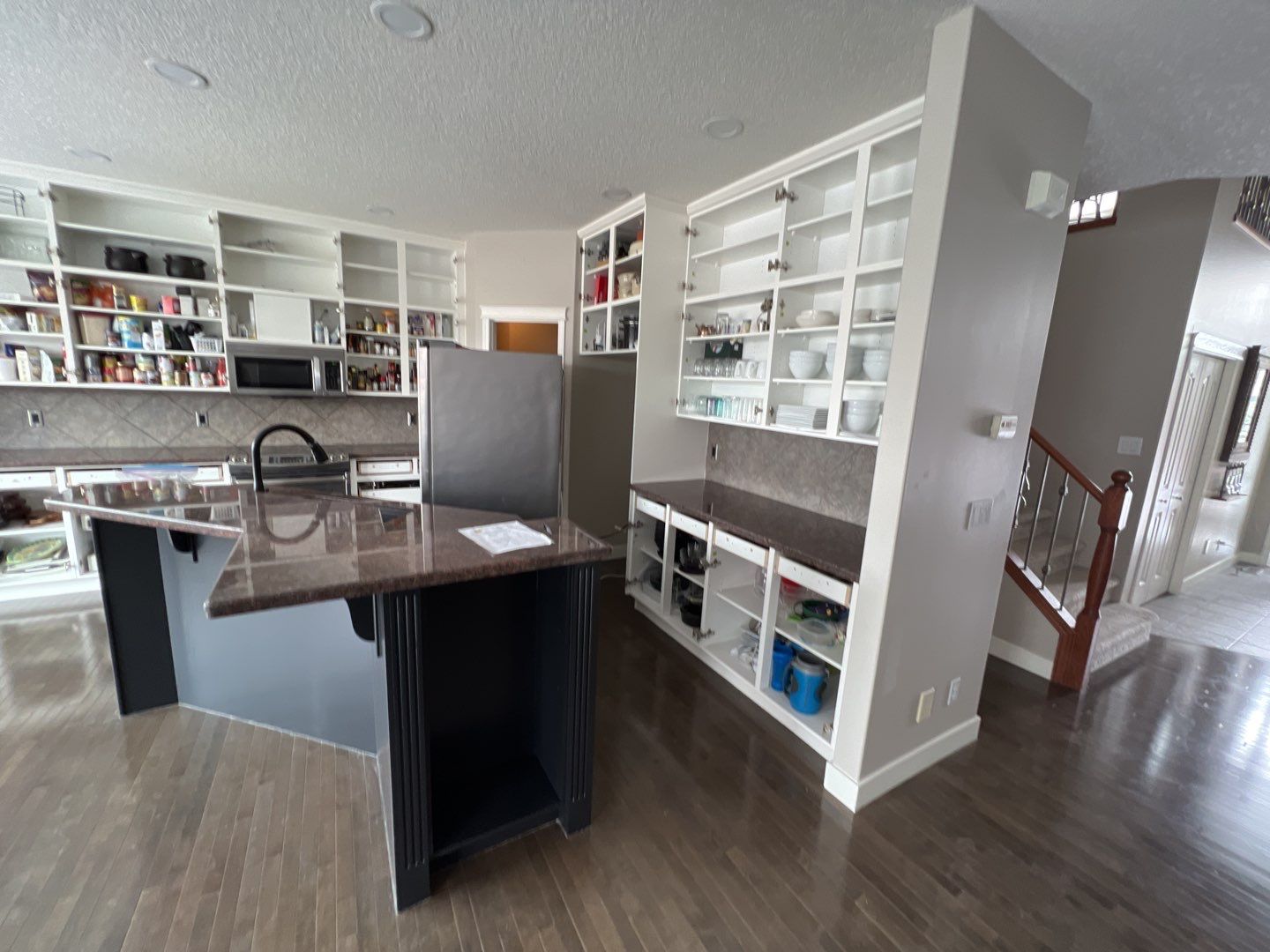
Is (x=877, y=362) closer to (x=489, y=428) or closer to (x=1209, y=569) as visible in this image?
(x=489, y=428)

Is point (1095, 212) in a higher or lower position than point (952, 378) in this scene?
higher

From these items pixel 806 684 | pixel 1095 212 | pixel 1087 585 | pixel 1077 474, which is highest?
pixel 1095 212

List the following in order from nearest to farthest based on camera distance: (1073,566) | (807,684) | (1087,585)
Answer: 1. (807,684)
2. (1087,585)
3. (1073,566)

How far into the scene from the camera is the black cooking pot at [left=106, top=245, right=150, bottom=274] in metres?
3.33

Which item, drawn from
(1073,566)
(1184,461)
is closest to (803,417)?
(1073,566)

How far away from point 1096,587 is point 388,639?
363 centimetres

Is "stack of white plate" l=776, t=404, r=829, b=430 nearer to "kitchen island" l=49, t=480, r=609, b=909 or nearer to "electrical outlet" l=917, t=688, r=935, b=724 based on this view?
"electrical outlet" l=917, t=688, r=935, b=724

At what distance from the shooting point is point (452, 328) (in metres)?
4.36

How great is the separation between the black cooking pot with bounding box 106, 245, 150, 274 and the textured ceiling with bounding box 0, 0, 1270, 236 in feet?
1.90

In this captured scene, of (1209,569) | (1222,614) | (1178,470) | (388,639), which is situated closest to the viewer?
(388,639)

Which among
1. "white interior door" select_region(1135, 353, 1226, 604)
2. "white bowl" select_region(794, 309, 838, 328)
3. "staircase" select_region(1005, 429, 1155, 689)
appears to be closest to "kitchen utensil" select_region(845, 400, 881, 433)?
"white bowl" select_region(794, 309, 838, 328)

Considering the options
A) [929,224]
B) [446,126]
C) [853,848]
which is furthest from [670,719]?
[446,126]

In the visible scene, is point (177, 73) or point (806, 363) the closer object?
point (177, 73)

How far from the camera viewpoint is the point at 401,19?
1609 millimetres
